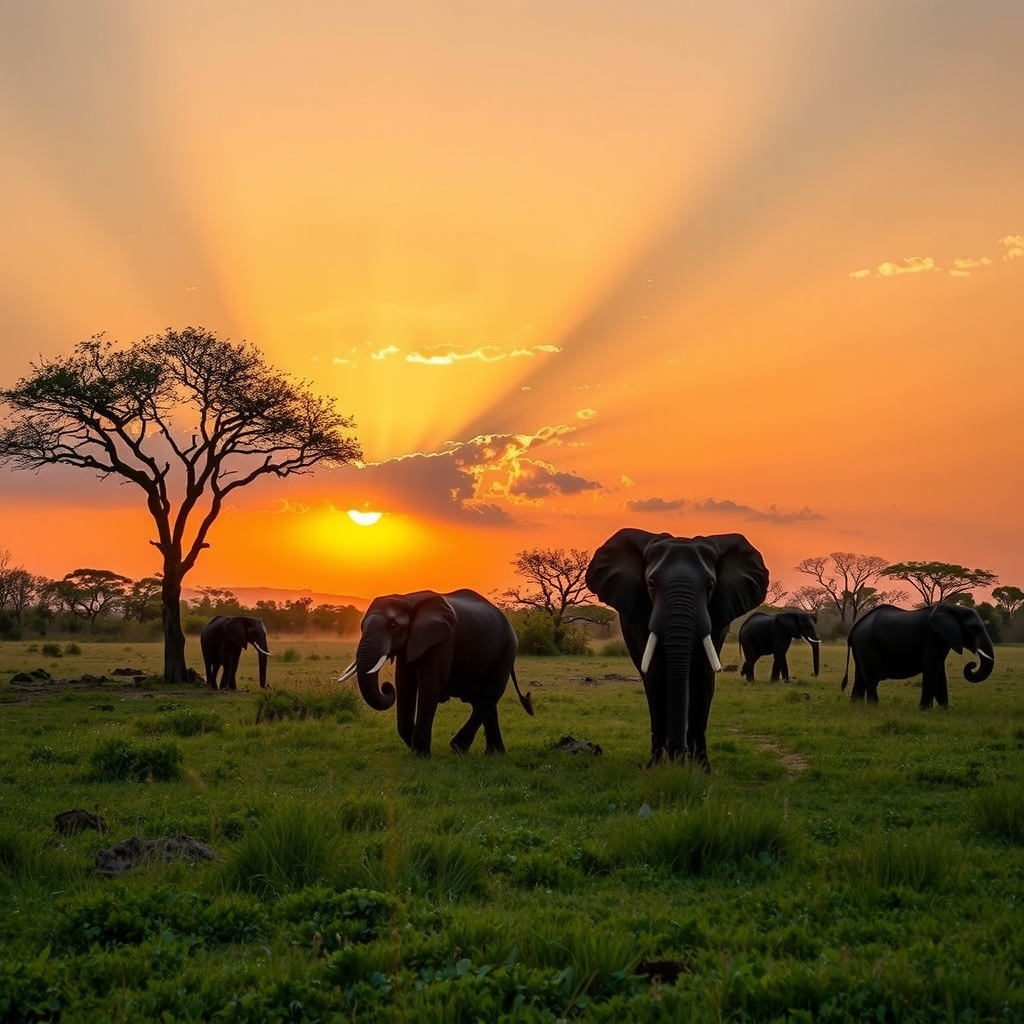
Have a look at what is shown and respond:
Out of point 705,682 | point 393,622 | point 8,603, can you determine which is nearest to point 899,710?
point 705,682

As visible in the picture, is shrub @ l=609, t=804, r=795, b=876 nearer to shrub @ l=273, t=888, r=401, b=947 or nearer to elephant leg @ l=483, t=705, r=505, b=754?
shrub @ l=273, t=888, r=401, b=947

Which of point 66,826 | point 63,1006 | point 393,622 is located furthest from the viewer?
point 393,622

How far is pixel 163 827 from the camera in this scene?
9.82 m

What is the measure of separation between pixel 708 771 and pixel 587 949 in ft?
23.8

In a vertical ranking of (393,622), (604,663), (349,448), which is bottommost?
(604,663)

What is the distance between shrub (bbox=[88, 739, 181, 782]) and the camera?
514 inches

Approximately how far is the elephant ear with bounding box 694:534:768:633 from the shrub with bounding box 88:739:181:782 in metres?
7.43

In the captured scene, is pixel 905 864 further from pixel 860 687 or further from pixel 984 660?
pixel 860 687

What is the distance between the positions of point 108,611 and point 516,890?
98240 mm

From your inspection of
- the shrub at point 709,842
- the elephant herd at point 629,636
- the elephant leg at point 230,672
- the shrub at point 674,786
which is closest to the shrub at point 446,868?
the shrub at point 709,842

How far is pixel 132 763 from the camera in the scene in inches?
516

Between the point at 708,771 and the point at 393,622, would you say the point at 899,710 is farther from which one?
the point at 393,622

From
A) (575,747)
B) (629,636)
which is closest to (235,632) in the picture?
(575,747)

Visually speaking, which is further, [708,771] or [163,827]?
[708,771]
